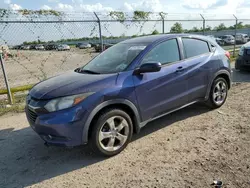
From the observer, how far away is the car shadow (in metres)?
2.95

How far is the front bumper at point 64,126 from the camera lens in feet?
9.55

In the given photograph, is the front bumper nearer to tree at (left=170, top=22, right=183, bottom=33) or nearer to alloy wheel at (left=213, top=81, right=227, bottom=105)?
alloy wheel at (left=213, top=81, right=227, bottom=105)

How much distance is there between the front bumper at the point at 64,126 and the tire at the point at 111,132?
0.21 m

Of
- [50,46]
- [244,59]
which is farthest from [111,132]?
[244,59]

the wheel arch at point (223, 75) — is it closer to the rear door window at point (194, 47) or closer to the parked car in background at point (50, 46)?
the rear door window at point (194, 47)

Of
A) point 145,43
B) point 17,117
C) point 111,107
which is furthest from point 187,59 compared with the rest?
point 17,117

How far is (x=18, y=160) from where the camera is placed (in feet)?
11.0

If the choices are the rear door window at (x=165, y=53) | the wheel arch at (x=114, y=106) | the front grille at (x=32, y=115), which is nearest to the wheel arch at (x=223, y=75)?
the rear door window at (x=165, y=53)

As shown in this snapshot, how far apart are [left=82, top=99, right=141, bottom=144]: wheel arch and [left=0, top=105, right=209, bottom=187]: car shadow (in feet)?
1.42

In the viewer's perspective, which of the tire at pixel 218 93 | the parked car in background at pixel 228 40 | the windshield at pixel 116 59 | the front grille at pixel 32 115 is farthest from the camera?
the parked car in background at pixel 228 40

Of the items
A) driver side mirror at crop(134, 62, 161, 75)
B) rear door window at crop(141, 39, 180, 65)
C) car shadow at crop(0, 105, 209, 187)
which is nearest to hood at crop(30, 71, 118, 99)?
driver side mirror at crop(134, 62, 161, 75)

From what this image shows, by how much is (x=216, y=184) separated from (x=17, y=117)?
173 inches

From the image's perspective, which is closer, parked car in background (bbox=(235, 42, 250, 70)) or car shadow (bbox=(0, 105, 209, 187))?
car shadow (bbox=(0, 105, 209, 187))

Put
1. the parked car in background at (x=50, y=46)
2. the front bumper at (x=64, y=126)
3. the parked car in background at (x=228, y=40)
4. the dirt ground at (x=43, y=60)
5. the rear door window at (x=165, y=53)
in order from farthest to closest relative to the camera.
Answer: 1. the parked car in background at (x=228, y=40)
2. the dirt ground at (x=43, y=60)
3. the parked car in background at (x=50, y=46)
4. the rear door window at (x=165, y=53)
5. the front bumper at (x=64, y=126)
